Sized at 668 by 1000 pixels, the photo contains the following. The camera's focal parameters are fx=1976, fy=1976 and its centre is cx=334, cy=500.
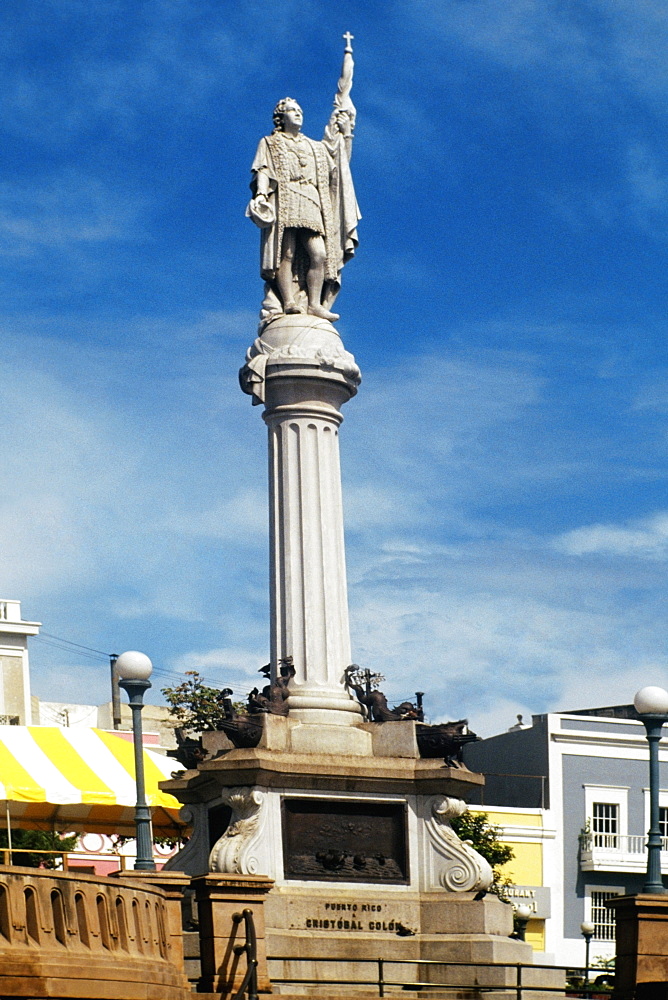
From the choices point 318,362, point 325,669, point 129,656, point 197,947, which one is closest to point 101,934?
point 197,947

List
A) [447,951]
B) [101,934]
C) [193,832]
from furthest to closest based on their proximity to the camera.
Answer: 1. [193,832]
2. [447,951]
3. [101,934]

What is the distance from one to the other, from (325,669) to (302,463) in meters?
3.09

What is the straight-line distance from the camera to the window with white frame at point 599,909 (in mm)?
51938

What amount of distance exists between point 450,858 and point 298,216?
1015cm

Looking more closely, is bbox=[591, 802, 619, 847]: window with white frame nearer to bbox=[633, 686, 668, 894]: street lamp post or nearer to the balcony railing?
the balcony railing

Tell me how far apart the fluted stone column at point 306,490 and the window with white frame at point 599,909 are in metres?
25.7

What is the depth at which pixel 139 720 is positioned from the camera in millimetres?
25875

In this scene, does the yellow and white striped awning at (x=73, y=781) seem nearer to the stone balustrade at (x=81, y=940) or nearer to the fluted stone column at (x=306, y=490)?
the fluted stone column at (x=306, y=490)

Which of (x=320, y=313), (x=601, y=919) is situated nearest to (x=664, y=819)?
(x=601, y=919)

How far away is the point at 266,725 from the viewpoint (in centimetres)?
2648

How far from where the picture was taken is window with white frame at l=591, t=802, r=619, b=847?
174 feet

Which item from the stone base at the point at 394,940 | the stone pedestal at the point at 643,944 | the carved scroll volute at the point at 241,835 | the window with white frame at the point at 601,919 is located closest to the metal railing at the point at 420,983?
the stone base at the point at 394,940

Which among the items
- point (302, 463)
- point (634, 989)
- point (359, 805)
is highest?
point (302, 463)

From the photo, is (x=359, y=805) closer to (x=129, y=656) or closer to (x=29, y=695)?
(x=129, y=656)
